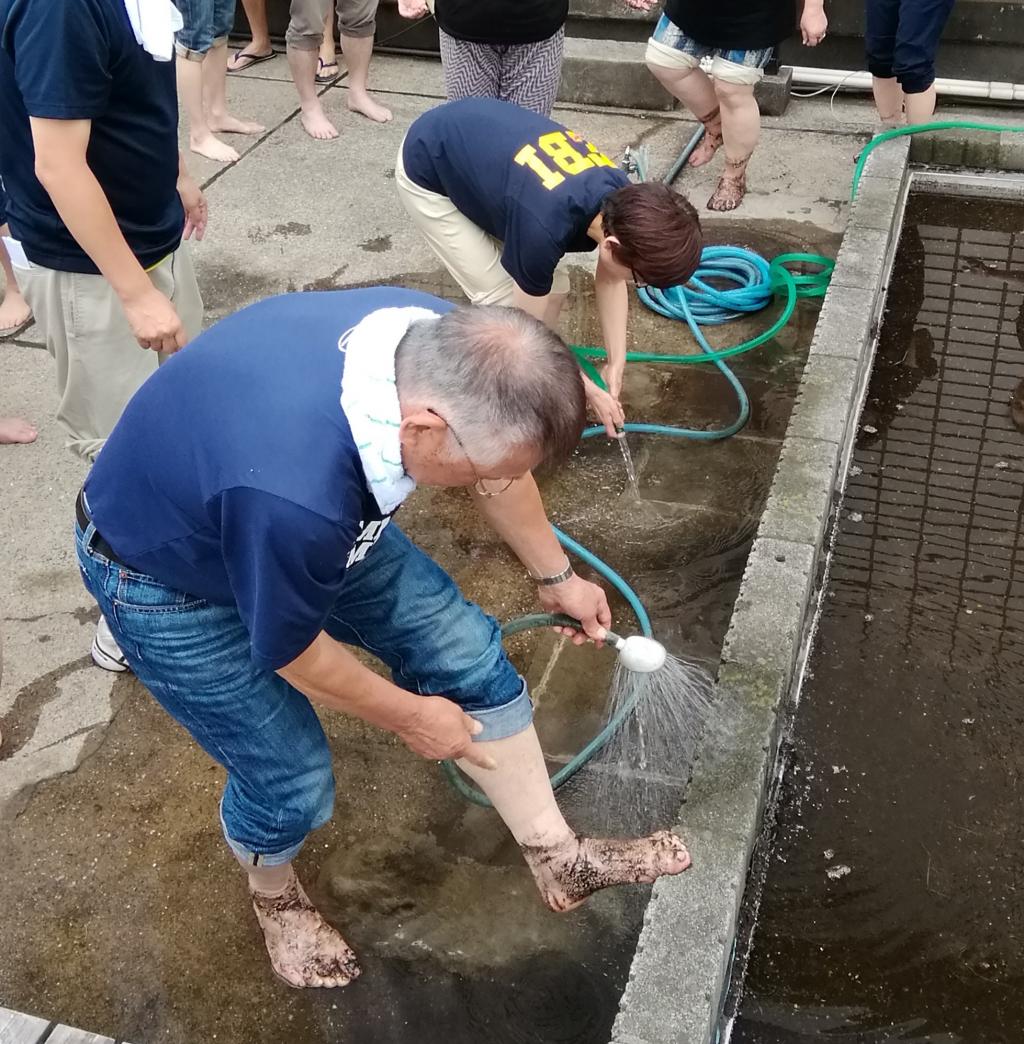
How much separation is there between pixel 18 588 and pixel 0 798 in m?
0.86

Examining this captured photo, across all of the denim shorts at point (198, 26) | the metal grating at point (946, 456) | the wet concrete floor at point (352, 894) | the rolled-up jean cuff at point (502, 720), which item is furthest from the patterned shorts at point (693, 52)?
the rolled-up jean cuff at point (502, 720)

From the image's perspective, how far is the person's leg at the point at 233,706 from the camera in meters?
2.10

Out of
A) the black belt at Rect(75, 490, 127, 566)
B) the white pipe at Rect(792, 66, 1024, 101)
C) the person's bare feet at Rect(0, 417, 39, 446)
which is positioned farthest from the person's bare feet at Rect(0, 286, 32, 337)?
the white pipe at Rect(792, 66, 1024, 101)

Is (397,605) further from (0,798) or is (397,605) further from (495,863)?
(0,798)

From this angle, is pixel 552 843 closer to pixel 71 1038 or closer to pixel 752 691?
pixel 752 691

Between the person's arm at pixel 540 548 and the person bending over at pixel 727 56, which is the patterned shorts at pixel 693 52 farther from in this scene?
the person's arm at pixel 540 548

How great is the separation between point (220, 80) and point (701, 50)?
9.42 feet

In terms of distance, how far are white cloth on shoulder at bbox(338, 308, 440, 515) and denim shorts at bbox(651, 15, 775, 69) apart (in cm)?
429

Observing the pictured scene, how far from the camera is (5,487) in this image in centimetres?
405

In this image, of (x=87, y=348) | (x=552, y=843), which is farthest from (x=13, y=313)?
(x=552, y=843)

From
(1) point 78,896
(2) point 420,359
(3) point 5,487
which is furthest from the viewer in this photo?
(3) point 5,487

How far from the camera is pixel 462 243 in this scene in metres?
3.97

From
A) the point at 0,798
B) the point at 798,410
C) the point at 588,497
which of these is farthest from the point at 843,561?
the point at 0,798

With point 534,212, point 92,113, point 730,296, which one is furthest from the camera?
point 730,296
